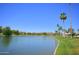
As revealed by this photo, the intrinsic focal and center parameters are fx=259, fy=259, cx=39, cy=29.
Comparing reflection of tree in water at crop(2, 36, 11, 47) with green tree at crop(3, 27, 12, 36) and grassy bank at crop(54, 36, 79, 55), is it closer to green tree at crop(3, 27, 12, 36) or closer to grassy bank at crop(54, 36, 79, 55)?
green tree at crop(3, 27, 12, 36)

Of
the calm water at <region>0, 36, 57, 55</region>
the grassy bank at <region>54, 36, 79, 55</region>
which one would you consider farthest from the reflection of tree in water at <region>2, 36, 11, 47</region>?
the grassy bank at <region>54, 36, 79, 55</region>

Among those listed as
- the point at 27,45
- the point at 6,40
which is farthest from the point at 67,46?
the point at 6,40

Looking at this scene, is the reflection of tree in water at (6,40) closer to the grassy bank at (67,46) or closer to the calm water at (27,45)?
the calm water at (27,45)

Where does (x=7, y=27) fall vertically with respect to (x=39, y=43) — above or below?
above

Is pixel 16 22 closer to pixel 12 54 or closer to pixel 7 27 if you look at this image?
pixel 7 27
